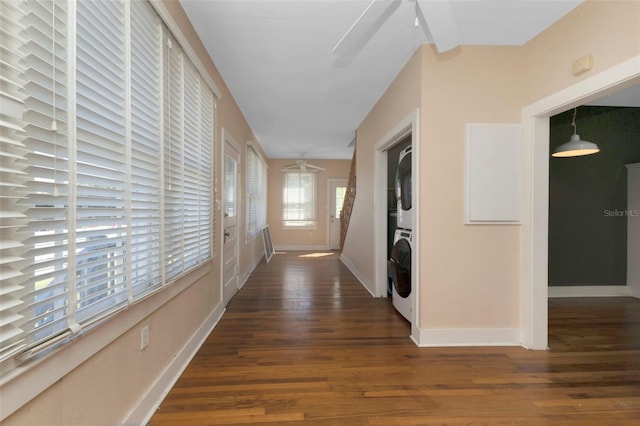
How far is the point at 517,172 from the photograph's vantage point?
248 centimetres

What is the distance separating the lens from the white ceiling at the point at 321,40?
6.63 ft

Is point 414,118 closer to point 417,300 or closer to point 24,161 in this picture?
point 417,300

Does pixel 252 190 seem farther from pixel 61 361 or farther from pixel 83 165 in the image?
pixel 61 361

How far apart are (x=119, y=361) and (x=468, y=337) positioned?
2580 millimetres

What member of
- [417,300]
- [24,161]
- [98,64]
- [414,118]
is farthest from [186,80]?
[417,300]

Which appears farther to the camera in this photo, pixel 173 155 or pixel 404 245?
pixel 404 245

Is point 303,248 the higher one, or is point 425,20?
point 425,20

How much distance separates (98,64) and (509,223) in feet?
9.91

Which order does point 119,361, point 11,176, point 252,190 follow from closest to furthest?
point 11,176 < point 119,361 < point 252,190

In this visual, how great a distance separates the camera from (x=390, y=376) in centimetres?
202

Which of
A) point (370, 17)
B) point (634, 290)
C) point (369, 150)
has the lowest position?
point (634, 290)

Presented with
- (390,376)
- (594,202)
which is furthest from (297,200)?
(390,376)

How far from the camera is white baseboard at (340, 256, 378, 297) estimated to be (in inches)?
161

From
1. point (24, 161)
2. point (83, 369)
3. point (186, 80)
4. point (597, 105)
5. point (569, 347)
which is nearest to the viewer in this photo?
point (24, 161)
